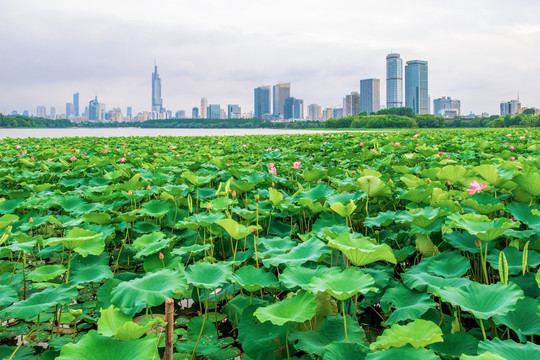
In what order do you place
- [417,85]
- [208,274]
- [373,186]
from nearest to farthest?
[208,274], [373,186], [417,85]

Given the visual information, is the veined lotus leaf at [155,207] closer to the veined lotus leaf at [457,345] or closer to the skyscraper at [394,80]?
the veined lotus leaf at [457,345]

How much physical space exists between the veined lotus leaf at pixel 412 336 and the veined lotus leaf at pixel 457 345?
20cm

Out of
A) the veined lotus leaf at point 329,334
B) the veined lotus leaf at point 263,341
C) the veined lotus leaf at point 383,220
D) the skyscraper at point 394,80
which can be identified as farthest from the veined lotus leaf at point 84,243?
the skyscraper at point 394,80

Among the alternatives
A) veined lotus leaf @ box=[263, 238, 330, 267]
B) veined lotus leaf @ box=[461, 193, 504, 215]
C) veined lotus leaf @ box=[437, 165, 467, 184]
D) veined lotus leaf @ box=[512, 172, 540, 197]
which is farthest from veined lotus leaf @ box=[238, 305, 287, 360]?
veined lotus leaf @ box=[437, 165, 467, 184]

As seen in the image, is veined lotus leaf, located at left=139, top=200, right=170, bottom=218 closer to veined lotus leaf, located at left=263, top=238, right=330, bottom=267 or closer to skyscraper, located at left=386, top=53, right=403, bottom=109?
veined lotus leaf, located at left=263, top=238, right=330, bottom=267

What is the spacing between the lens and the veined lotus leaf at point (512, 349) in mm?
796

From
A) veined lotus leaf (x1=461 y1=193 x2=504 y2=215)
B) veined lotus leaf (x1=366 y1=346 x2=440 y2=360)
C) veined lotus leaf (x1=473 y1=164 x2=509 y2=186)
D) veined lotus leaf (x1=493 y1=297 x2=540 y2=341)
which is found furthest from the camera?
veined lotus leaf (x1=473 y1=164 x2=509 y2=186)

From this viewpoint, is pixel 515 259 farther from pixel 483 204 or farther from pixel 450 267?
pixel 483 204

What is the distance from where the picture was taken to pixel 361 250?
1088mm

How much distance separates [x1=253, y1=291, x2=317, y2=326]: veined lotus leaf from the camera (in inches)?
36.7

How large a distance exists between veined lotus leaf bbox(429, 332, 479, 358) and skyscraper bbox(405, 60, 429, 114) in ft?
575

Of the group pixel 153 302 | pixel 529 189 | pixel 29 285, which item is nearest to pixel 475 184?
pixel 529 189

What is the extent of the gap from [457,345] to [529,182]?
1.12 metres

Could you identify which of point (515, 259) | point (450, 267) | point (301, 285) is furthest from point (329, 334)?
point (515, 259)
